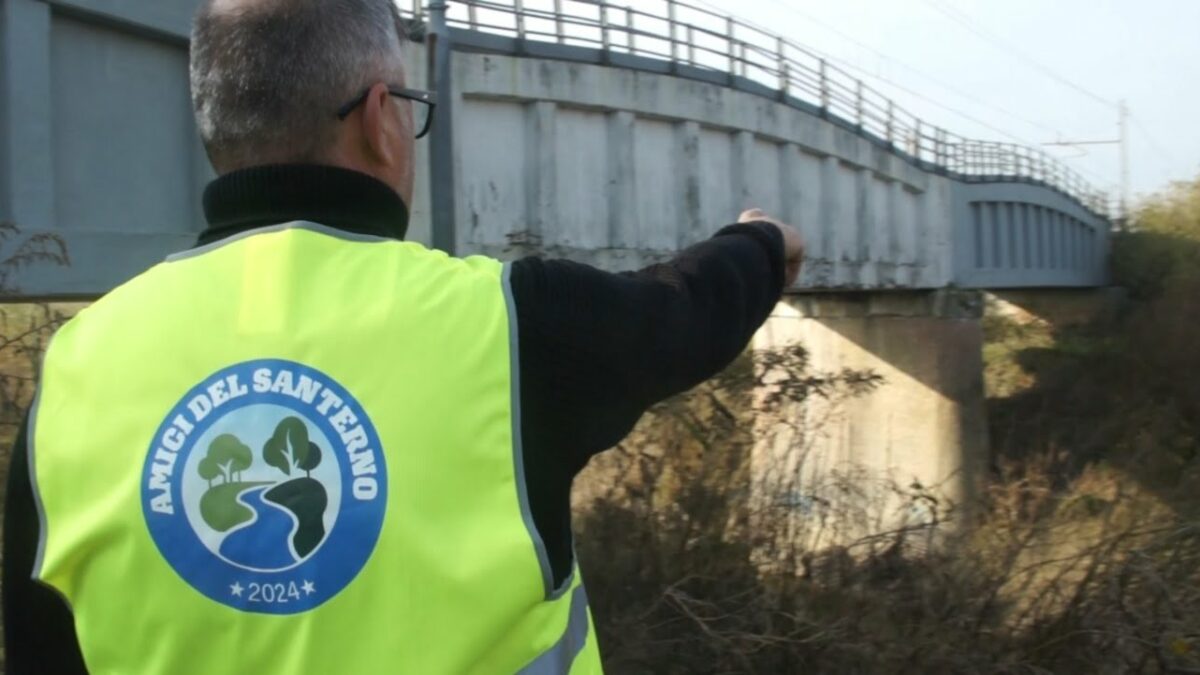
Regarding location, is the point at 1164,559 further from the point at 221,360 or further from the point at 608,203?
the point at 608,203

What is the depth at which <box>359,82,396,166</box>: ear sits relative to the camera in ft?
5.32

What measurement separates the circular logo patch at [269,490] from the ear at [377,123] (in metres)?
0.36

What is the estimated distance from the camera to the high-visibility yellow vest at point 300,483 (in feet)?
4.57

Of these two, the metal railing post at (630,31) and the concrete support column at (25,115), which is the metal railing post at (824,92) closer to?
the metal railing post at (630,31)

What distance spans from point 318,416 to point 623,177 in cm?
1252

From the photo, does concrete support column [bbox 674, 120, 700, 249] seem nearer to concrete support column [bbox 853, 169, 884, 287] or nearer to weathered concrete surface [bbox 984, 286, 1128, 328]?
concrete support column [bbox 853, 169, 884, 287]

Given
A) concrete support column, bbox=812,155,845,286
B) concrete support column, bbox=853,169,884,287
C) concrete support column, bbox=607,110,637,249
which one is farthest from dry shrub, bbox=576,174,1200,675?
concrete support column, bbox=853,169,884,287

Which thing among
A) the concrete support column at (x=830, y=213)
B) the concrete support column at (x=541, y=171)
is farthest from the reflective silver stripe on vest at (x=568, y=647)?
the concrete support column at (x=830, y=213)

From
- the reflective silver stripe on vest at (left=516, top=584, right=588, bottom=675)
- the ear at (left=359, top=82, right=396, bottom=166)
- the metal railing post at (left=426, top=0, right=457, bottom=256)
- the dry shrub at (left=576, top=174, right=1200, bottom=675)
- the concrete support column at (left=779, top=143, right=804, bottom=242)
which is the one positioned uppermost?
the concrete support column at (left=779, top=143, right=804, bottom=242)

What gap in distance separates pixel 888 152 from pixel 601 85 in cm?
951

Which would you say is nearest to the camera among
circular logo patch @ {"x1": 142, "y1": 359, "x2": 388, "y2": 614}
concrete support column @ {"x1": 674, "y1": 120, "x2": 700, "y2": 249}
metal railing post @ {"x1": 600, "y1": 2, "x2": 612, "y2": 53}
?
circular logo patch @ {"x1": 142, "y1": 359, "x2": 388, "y2": 614}

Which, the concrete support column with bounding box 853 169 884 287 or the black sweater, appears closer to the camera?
the black sweater

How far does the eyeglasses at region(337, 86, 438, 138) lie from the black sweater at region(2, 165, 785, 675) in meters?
0.08

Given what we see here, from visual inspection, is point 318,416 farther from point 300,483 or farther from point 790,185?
point 790,185
